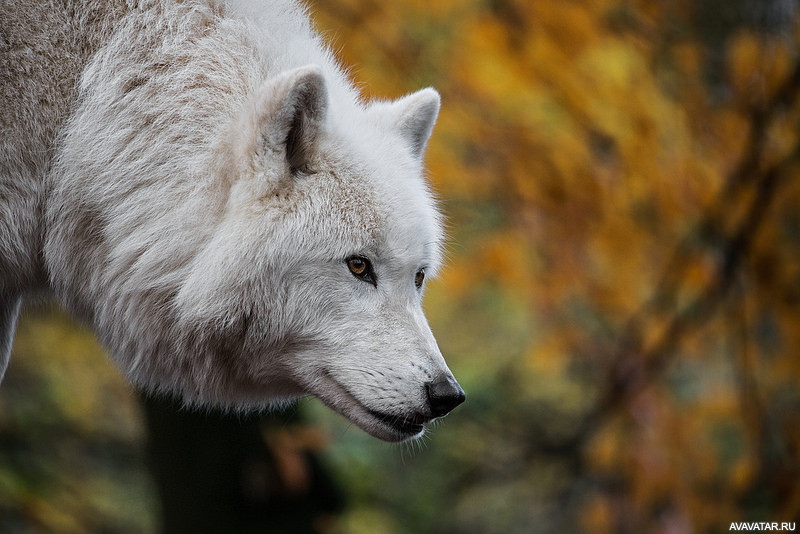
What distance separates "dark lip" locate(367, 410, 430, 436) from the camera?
280cm

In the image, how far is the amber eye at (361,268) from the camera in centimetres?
278

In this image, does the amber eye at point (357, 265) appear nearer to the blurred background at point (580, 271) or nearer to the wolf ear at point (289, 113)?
the wolf ear at point (289, 113)

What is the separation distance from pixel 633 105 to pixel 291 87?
4671 mm

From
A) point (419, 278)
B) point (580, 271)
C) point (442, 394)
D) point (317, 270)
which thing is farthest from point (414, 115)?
point (580, 271)

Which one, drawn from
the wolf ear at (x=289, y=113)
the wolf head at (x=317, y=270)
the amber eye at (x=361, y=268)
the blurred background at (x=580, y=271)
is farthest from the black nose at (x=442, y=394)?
the blurred background at (x=580, y=271)

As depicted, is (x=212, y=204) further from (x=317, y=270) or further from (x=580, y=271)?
(x=580, y=271)

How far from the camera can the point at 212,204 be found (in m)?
2.71

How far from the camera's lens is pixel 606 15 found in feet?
20.8

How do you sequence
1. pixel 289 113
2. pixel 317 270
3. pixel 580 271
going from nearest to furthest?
pixel 289 113, pixel 317 270, pixel 580 271

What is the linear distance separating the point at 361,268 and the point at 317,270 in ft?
0.55

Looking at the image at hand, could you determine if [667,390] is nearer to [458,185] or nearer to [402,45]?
[458,185]

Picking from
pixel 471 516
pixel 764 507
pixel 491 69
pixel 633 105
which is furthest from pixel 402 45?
pixel 471 516

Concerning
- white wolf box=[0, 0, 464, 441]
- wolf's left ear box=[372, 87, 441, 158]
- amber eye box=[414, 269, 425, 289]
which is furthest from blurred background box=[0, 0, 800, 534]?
white wolf box=[0, 0, 464, 441]

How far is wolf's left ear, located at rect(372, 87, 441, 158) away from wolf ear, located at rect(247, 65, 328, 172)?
0.51 metres
